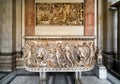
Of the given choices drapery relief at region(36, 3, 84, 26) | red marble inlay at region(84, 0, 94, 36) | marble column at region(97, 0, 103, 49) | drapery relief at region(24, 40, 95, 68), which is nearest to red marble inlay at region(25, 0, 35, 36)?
drapery relief at region(36, 3, 84, 26)

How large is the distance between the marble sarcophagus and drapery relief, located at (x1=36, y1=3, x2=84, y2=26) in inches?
119

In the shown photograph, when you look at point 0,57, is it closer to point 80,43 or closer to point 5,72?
point 5,72

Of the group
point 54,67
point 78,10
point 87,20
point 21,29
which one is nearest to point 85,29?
point 87,20

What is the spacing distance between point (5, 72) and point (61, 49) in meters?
3.17

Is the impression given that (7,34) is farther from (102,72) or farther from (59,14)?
(102,72)

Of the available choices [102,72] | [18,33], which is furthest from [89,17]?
[18,33]

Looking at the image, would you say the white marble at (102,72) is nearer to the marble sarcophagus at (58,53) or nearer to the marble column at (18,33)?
the marble sarcophagus at (58,53)

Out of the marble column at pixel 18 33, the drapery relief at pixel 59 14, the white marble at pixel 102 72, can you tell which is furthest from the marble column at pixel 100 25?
the marble column at pixel 18 33

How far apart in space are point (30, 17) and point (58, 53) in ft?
11.7

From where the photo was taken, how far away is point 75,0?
25.4ft

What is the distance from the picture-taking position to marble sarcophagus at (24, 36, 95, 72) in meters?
4.71

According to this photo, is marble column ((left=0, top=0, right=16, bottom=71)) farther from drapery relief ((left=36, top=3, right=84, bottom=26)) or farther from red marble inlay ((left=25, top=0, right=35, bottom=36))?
drapery relief ((left=36, top=3, right=84, bottom=26))

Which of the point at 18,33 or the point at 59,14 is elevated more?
the point at 59,14

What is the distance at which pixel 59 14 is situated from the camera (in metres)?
7.72
